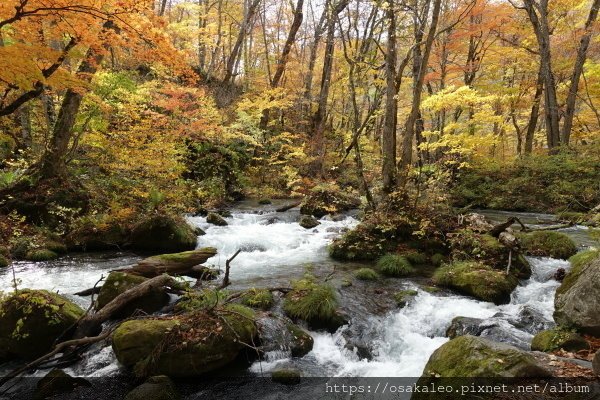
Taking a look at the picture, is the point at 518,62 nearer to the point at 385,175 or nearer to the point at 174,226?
the point at 385,175

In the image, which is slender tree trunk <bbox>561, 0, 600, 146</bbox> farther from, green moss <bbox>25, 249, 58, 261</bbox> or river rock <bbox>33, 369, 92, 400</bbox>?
green moss <bbox>25, 249, 58, 261</bbox>

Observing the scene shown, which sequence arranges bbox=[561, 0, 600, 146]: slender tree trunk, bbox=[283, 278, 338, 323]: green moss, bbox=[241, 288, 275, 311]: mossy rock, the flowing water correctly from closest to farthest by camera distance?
the flowing water → bbox=[283, 278, 338, 323]: green moss → bbox=[241, 288, 275, 311]: mossy rock → bbox=[561, 0, 600, 146]: slender tree trunk

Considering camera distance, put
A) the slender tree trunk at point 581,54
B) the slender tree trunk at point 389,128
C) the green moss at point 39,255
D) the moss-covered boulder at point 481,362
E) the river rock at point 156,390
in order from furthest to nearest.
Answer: the slender tree trunk at point 581,54 → the slender tree trunk at point 389,128 → the green moss at point 39,255 → the river rock at point 156,390 → the moss-covered boulder at point 481,362

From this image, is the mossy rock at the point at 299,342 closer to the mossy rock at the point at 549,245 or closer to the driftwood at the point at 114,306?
the driftwood at the point at 114,306

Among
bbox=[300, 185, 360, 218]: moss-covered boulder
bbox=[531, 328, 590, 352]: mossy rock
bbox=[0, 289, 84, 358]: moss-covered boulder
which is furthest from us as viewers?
bbox=[300, 185, 360, 218]: moss-covered boulder

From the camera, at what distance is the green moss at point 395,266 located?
358 inches

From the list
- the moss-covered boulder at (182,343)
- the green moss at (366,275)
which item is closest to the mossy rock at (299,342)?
the moss-covered boulder at (182,343)

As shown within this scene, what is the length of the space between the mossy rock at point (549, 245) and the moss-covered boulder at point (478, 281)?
2.20 metres

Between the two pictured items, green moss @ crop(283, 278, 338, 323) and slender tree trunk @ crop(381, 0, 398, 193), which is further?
slender tree trunk @ crop(381, 0, 398, 193)

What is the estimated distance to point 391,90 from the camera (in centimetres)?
1092

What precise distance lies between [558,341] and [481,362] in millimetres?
2020

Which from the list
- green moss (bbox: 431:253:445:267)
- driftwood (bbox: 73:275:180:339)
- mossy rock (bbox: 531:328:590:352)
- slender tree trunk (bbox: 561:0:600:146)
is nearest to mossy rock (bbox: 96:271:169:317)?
driftwood (bbox: 73:275:180:339)

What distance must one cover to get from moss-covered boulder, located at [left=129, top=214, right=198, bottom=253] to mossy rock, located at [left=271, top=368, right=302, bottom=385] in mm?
6350

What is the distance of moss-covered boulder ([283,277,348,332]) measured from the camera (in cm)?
646
